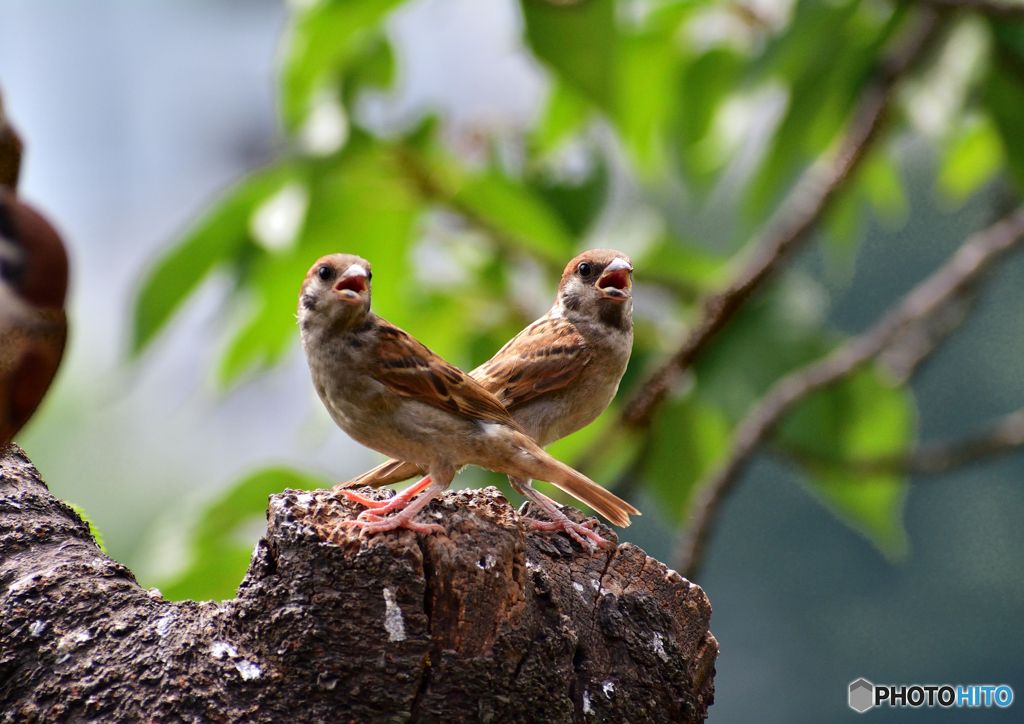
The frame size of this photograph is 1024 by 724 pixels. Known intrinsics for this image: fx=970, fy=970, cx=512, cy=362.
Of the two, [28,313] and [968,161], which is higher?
[968,161]

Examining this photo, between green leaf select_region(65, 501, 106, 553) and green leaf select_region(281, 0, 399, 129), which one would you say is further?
green leaf select_region(281, 0, 399, 129)

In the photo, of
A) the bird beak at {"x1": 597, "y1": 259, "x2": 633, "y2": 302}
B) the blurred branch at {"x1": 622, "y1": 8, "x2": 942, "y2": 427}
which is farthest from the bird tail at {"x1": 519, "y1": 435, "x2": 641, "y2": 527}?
the blurred branch at {"x1": 622, "y1": 8, "x2": 942, "y2": 427}

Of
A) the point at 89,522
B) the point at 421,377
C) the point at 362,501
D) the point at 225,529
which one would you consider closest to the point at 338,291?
the point at 421,377

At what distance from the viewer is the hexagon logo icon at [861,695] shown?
3.02m

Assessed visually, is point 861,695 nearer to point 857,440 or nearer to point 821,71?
point 857,440

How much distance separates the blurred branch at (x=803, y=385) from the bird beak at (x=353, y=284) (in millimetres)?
2495

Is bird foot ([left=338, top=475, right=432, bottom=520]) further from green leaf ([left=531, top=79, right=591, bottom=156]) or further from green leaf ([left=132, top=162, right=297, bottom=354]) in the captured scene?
green leaf ([left=531, top=79, right=591, bottom=156])

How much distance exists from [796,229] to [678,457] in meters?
1.40

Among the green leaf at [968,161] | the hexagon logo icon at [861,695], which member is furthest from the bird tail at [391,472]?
the green leaf at [968,161]

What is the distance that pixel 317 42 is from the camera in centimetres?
428

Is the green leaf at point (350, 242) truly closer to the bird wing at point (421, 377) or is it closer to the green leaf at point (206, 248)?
the green leaf at point (206, 248)

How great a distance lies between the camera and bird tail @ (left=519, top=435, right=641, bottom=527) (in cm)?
194

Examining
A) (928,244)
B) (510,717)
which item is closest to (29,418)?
(510,717)

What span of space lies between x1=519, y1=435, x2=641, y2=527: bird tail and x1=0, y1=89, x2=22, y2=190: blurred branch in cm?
105
